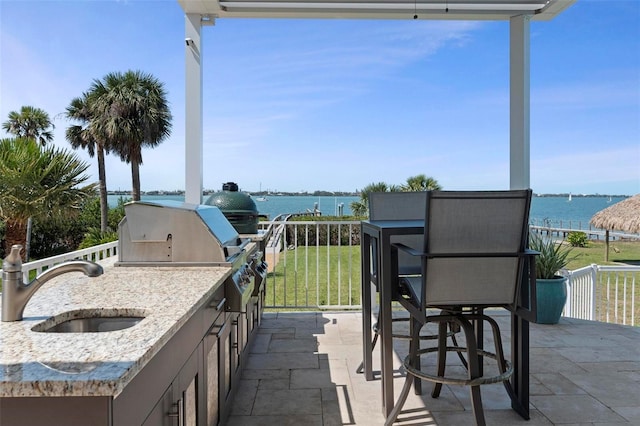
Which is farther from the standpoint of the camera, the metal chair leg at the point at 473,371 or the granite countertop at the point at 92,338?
the metal chair leg at the point at 473,371

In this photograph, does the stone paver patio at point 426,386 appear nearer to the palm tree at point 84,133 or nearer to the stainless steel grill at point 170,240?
the stainless steel grill at point 170,240

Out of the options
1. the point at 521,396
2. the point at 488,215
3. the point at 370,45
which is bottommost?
the point at 521,396

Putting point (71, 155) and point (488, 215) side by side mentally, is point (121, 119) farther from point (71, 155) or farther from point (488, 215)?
point (488, 215)

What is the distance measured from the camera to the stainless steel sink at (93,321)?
4.12 feet

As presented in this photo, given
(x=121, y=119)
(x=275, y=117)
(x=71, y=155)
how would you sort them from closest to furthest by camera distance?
(x=71, y=155) → (x=121, y=119) → (x=275, y=117)

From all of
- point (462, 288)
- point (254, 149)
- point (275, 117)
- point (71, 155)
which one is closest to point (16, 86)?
point (71, 155)

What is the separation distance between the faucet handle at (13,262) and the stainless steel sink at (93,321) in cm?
18

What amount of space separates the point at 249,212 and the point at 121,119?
14.1 metres

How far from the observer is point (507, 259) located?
6.66 feet

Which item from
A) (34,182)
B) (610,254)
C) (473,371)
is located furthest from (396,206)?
(610,254)

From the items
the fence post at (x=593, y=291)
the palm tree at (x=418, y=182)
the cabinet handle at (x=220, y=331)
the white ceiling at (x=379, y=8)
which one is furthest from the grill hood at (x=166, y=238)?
the palm tree at (x=418, y=182)

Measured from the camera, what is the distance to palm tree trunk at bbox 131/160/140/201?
16172 mm

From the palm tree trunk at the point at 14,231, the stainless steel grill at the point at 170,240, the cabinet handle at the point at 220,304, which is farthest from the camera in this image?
the palm tree trunk at the point at 14,231

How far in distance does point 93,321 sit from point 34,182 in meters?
6.65
